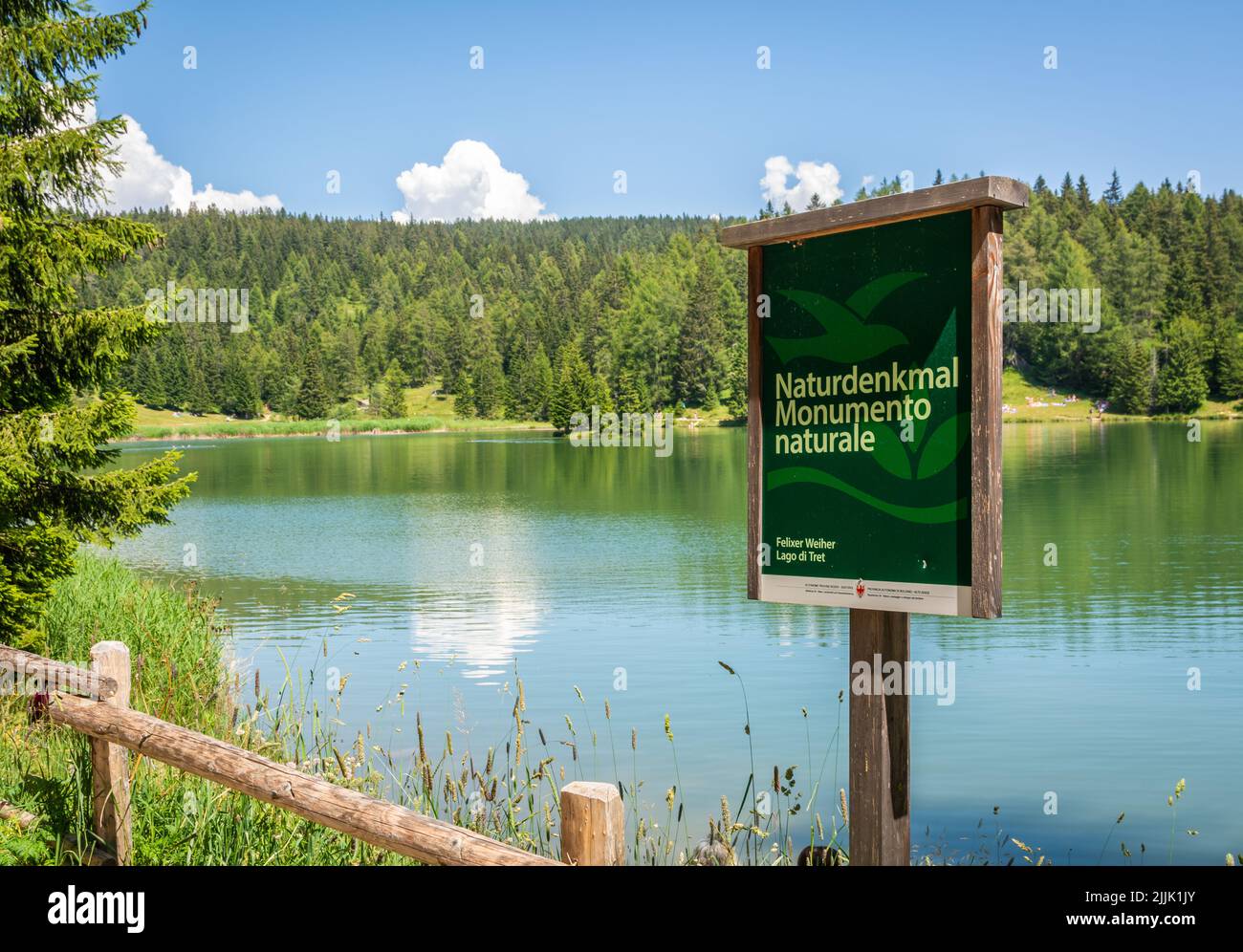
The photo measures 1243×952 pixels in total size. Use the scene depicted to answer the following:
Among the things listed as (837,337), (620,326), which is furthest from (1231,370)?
(837,337)

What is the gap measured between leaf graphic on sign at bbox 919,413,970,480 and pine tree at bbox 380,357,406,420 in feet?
435

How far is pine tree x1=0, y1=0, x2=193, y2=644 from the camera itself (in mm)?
9133

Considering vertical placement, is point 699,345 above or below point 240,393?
above

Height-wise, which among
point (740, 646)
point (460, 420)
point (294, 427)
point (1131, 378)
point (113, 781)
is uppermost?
point (1131, 378)

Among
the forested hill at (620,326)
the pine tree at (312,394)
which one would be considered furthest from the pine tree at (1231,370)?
the pine tree at (312,394)

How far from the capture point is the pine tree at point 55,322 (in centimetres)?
913

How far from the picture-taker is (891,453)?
3994 millimetres

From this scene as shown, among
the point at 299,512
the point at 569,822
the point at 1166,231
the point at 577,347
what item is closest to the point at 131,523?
the point at 569,822

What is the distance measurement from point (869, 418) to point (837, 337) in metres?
0.35

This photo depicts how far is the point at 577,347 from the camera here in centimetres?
12562

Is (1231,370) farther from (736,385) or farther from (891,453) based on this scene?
(891,453)

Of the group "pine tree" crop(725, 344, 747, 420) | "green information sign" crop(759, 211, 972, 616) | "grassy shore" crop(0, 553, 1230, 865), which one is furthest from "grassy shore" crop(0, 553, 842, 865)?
"pine tree" crop(725, 344, 747, 420)

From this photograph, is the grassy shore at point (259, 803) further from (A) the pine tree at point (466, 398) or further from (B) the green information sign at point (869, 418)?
(A) the pine tree at point (466, 398)
